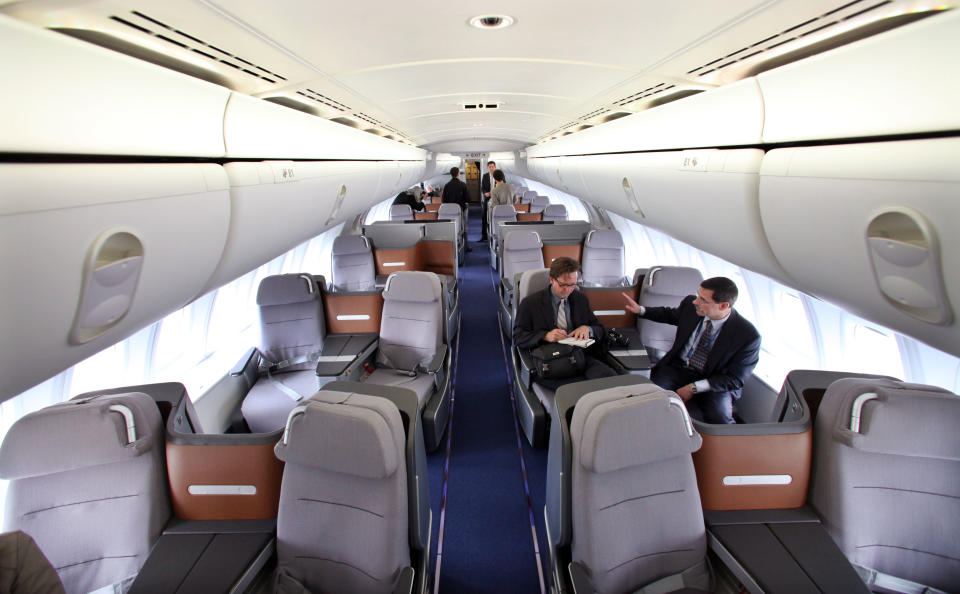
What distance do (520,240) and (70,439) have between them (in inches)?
236

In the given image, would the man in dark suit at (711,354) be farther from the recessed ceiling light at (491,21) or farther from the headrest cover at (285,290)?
the headrest cover at (285,290)

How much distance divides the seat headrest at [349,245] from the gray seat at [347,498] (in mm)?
5032

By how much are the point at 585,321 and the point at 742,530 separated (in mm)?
2338

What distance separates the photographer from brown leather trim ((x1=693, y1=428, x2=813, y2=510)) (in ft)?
7.97

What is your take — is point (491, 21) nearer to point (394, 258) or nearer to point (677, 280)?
point (677, 280)

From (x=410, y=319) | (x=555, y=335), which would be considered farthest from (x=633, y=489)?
(x=410, y=319)

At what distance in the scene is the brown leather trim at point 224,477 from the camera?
2.46 m

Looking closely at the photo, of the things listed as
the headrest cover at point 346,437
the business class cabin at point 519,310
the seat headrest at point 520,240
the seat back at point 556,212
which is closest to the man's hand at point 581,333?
the business class cabin at point 519,310

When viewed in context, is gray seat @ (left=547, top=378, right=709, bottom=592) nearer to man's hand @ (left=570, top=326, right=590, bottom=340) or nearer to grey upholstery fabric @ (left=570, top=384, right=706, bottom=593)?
grey upholstery fabric @ (left=570, top=384, right=706, bottom=593)

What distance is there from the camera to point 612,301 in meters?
5.45

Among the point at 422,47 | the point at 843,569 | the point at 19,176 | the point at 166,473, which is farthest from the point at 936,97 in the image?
the point at 166,473

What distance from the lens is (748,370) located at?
138 inches

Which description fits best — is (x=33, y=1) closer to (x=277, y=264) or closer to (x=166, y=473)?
(x=166, y=473)

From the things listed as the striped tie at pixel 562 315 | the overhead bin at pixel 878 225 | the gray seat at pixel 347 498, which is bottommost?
the gray seat at pixel 347 498
